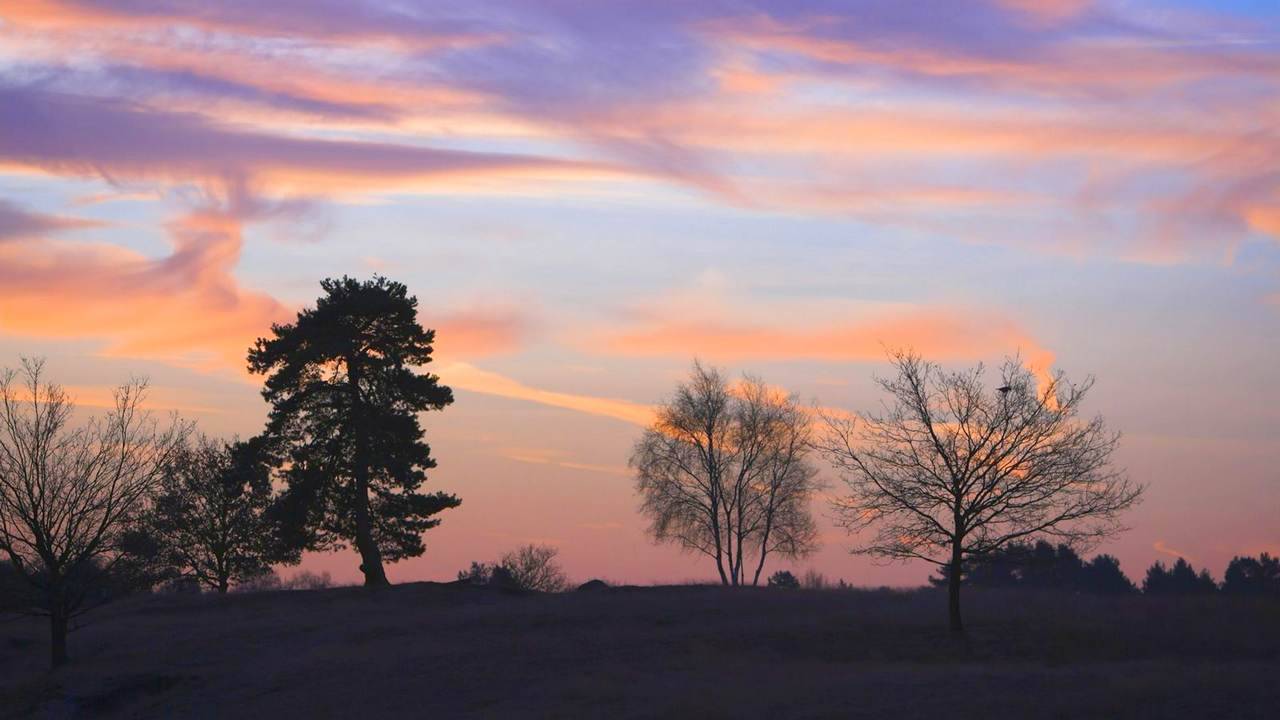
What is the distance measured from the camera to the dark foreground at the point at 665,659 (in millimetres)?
25906

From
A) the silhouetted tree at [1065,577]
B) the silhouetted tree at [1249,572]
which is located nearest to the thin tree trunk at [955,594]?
the silhouetted tree at [1065,577]

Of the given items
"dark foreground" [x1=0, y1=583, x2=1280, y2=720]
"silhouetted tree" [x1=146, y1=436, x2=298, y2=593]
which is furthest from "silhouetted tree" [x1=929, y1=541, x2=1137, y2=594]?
"silhouetted tree" [x1=146, y1=436, x2=298, y2=593]

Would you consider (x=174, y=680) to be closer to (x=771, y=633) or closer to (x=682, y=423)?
(x=771, y=633)

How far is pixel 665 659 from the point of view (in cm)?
3412

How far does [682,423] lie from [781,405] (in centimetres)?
659

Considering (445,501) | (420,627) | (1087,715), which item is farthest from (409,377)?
(1087,715)

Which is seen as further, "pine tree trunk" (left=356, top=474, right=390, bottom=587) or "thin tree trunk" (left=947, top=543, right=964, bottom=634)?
"pine tree trunk" (left=356, top=474, right=390, bottom=587)

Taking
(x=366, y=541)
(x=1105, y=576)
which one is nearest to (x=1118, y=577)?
(x=1105, y=576)

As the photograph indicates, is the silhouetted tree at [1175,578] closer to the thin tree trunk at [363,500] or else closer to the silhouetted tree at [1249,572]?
the silhouetted tree at [1249,572]

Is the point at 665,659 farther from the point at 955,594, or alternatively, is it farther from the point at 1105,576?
the point at 1105,576

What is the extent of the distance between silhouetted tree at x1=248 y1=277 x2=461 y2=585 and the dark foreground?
5.45 meters

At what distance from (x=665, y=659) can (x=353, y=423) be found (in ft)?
80.5

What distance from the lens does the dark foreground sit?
25.9 metres

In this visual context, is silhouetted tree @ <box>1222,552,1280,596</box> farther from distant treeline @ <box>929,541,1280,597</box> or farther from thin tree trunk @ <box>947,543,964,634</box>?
thin tree trunk @ <box>947,543,964,634</box>
